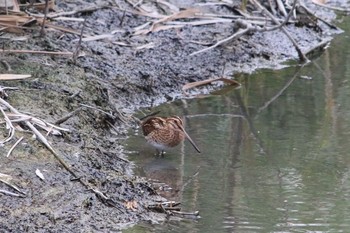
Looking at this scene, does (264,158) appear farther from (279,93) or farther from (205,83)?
(205,83)

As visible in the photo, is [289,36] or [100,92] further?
[289,36]

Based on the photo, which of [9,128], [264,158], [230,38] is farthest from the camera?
[230,38]

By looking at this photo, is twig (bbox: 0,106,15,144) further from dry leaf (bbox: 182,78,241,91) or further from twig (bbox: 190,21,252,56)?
twig (bbox: 190,21,252,56)

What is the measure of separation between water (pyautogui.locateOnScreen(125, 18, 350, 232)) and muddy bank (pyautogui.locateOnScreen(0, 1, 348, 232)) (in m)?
0.28

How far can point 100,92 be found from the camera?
8562mm

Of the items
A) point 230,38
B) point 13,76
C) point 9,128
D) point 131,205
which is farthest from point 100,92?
point 230,38

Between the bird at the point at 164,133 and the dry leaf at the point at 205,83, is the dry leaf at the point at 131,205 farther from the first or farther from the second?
the dry leaf at the point at 205,83

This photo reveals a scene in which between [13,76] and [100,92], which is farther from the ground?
[13,76]

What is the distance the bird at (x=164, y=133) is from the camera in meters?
7.75

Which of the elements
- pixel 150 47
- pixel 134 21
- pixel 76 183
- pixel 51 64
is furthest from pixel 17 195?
pixel 134 21

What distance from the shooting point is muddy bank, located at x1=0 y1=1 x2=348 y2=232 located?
5992mm

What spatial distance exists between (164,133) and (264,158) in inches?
31.9

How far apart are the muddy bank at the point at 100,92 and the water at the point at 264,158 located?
28cm

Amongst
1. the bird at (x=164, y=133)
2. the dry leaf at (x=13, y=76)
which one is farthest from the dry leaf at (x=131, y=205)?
the dry leaf at (x=13, y=76)
